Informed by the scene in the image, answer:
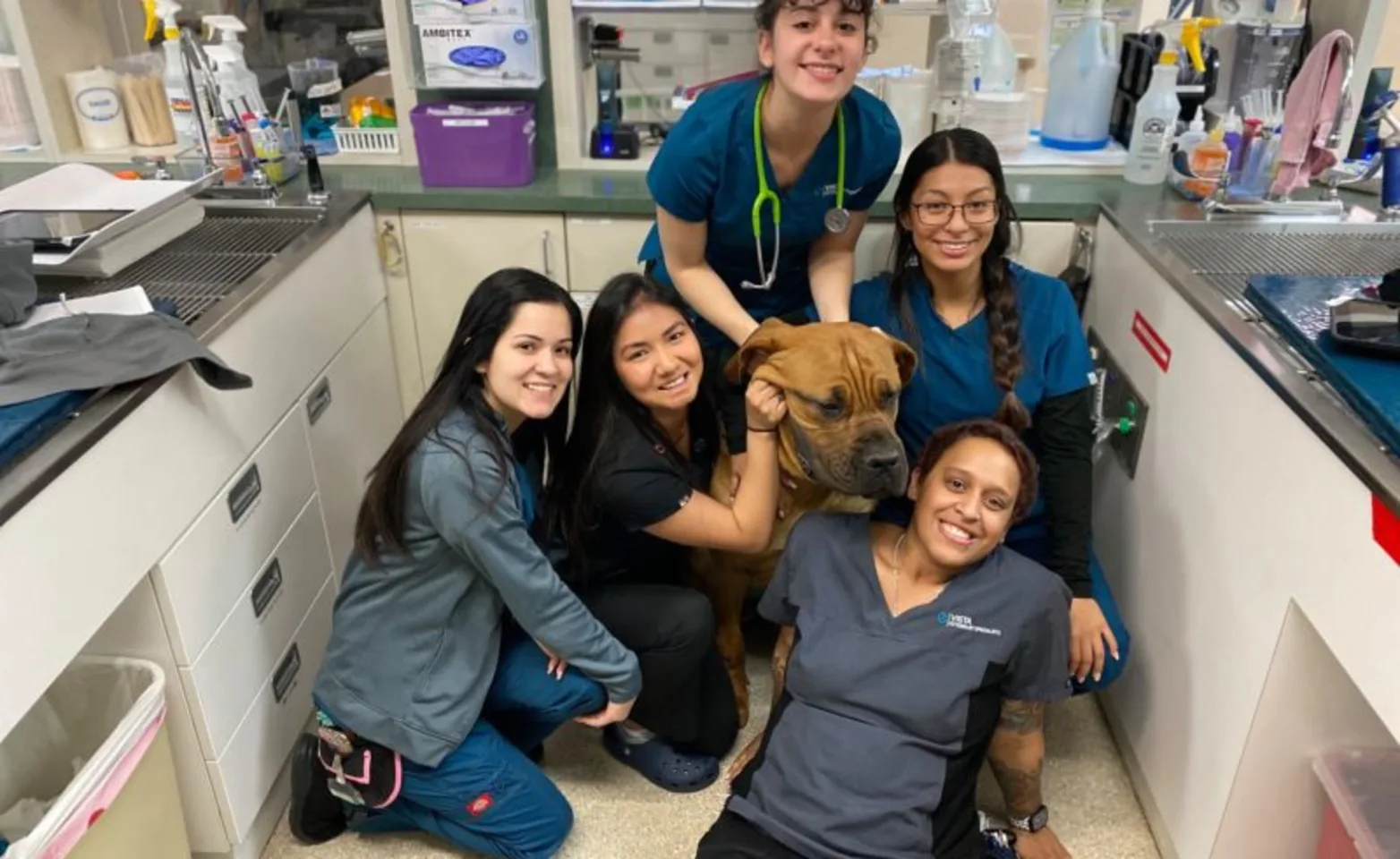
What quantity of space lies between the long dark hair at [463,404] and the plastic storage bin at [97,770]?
0.32 m

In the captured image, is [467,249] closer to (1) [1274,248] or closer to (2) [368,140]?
(2) [368,140]

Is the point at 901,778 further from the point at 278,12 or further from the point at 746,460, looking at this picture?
the point at 278,12

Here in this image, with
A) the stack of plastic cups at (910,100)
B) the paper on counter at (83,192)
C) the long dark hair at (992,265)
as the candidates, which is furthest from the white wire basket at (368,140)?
the long dark hair at (992,265)

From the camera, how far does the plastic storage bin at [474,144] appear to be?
2.11 m

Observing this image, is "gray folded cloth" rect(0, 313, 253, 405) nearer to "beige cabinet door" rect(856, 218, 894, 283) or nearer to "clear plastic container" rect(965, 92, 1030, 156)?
"beige cabinet door" rect(856, 218, 894, 283)

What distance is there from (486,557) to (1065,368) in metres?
0.92

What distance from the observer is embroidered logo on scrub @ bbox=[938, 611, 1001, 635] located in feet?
4.71

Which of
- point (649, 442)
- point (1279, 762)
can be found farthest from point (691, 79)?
point (1279, 762)

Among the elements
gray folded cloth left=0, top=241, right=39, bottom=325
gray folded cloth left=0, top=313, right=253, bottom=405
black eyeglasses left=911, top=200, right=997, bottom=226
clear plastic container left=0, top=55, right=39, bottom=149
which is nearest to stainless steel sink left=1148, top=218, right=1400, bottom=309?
black eyeglasses left=911, top=200, right=997, bottom=226

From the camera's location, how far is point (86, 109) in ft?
7.51

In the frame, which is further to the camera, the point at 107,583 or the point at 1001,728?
the point at 1001,728

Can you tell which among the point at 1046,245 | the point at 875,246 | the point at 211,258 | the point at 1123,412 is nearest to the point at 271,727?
the point at 211,258

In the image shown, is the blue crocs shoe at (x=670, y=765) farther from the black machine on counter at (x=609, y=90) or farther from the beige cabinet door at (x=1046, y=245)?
the black machine on counter at (x=609, y=90)

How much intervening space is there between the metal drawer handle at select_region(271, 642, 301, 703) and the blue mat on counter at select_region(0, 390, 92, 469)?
58 centimetres
